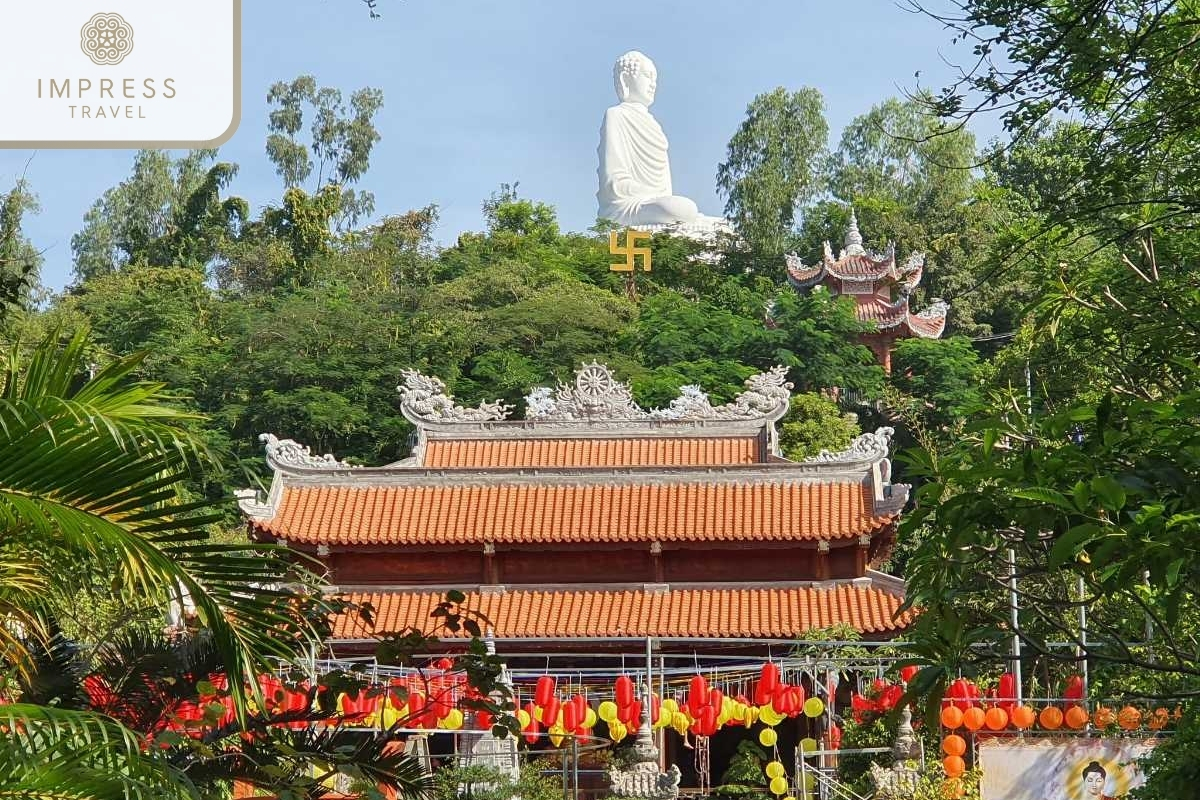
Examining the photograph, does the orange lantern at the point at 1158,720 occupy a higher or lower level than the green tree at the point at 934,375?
lower

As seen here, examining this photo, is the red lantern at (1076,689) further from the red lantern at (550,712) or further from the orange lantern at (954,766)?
the red lantern at (550,712)

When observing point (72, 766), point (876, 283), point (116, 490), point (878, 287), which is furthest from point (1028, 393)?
point (878, 287)

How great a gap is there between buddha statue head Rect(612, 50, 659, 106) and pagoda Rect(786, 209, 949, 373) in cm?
1280

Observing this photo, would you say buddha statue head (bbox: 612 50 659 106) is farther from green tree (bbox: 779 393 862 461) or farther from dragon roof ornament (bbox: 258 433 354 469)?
dragon roof ornament (bbox: 258 433 354 469)

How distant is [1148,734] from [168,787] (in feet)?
38.1

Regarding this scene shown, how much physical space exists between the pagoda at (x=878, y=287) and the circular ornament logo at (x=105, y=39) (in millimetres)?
32261

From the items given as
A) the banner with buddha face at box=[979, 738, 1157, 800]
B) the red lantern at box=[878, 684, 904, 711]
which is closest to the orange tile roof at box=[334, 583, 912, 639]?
the red lantern at box=[878, 684, 904, 711]

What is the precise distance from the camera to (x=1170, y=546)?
4.06 metres

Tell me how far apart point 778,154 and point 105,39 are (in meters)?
41.6

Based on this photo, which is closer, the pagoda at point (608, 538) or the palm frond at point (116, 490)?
the palm frond at point (116, 490)

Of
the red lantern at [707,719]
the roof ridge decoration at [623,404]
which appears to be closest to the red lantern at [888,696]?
the red lantern at [707,719]

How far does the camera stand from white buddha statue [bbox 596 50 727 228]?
49.4 metres

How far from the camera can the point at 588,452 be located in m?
20.6

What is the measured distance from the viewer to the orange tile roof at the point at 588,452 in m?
20.3
